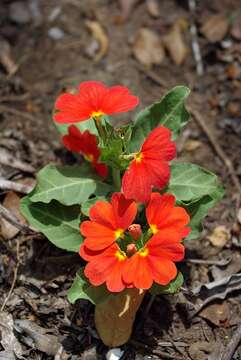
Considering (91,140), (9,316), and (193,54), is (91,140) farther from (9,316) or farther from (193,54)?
(193,54)

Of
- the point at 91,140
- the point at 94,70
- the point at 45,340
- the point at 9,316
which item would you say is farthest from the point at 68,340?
the point at 94,70

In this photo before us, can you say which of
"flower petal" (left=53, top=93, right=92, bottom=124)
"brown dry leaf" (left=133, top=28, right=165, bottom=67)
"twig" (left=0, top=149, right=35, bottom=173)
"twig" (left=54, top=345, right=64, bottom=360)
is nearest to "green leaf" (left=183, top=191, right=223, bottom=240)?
"flower petal" (left=53, top=93, right=92, bottom=124)

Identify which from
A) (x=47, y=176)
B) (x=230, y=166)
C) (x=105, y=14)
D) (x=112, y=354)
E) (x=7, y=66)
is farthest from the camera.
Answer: (x=105, y=14)

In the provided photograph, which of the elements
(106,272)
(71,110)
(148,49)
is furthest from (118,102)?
(148,49)

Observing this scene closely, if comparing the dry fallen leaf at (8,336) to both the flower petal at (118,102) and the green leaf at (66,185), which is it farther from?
the flower petal at (118,102)

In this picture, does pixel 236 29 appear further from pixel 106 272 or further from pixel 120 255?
pixel 106 272

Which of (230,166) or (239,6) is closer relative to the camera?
(230,166)
